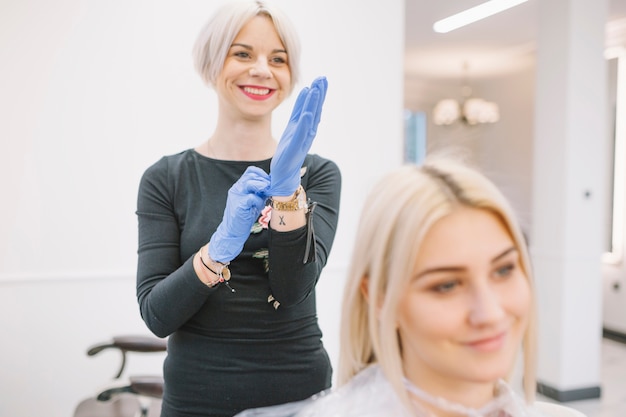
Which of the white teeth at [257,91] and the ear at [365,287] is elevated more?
the white teeth at [257,91]

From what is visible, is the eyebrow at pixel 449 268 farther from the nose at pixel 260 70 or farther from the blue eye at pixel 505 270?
the nose at pixel 260 70

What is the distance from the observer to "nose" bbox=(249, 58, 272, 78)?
41.8 inches

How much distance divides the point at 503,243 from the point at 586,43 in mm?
3005

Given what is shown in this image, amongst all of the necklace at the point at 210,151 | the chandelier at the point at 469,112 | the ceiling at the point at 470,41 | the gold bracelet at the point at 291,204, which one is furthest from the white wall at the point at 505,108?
the gold bracelet at the point at 291,204

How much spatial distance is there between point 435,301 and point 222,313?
0.51 m

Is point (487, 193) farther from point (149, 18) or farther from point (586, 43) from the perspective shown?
point (586, 43)

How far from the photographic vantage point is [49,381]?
7.91 feet

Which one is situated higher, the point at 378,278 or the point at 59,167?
the point at 59,167

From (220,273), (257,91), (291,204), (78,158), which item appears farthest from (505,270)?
(78,158)

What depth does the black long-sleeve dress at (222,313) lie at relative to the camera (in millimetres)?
1050

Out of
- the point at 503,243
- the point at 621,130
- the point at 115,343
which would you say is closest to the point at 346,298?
the point at 503,243

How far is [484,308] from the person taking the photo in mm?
673

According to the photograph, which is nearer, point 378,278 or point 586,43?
point 378,278

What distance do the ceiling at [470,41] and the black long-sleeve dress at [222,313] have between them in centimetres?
340
